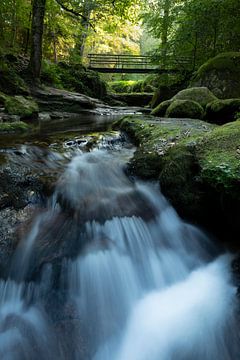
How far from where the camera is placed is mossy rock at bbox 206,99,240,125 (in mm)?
7023

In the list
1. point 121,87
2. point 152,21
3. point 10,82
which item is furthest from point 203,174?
point 121,87

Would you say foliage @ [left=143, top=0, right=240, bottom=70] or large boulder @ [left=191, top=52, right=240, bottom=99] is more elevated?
foliage @ [left=143, top=0, right=240, bottom=70]

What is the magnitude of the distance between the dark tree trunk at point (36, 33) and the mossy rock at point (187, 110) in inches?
251

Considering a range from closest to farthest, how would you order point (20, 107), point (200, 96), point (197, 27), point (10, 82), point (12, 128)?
point (12, 128)
point (200, 96)
point (20, 107)
point (10, 82)
point (197, 27)

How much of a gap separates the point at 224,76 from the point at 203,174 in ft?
26.6

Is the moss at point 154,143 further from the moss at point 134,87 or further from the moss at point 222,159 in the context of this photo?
the moss at point 134,87

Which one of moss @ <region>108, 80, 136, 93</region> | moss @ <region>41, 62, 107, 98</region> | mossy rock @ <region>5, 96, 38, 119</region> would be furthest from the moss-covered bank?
moss @ <region>108, 80, 136, 93</region>

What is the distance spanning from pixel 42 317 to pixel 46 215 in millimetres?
1223

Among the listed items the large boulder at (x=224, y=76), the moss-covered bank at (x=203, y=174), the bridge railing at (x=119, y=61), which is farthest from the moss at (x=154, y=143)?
the bridge railing at (x=119, y=61)

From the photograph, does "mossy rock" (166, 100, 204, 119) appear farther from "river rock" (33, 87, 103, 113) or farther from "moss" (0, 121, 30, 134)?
"river rock" (33, 87, 103, 113)

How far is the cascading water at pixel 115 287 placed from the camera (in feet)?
7.91

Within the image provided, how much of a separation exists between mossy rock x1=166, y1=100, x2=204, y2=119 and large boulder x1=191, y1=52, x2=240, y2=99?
2451 mm

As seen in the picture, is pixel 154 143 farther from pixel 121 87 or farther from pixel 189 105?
pixel 121 87

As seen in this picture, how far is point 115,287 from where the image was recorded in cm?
296
